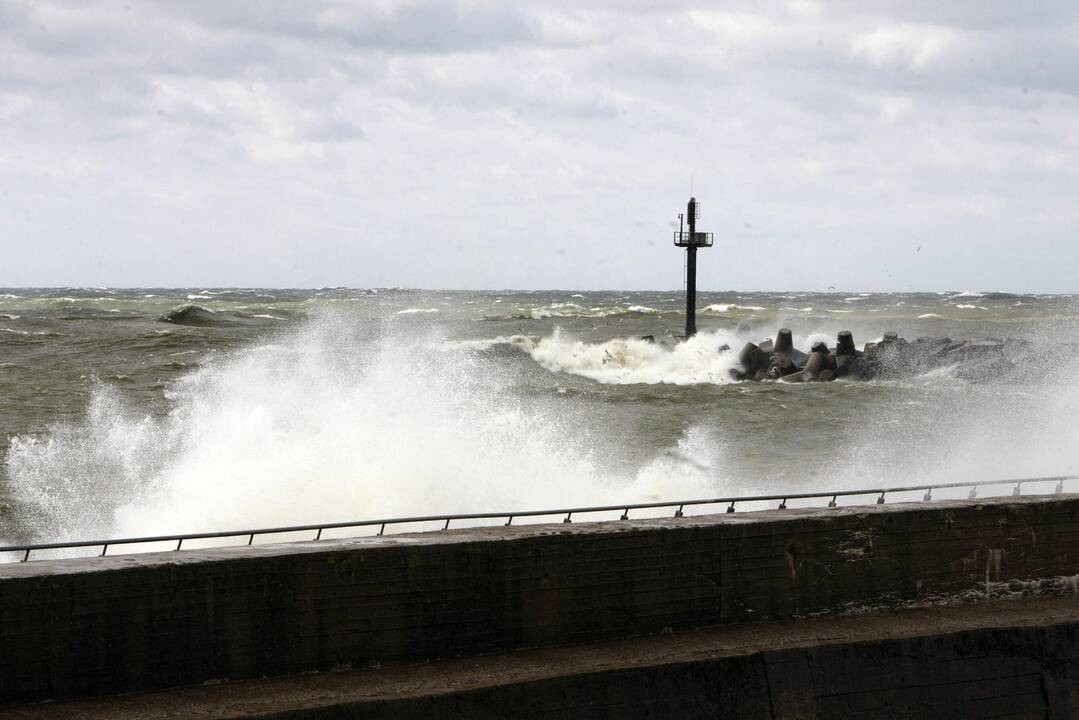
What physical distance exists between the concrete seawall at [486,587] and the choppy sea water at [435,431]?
6073mm

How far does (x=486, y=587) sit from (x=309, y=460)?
7947 mm

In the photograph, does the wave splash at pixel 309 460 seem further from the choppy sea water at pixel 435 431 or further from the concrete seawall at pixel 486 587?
the concrete seawall at pixel 486 587

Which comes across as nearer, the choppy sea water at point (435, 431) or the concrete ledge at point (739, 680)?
the concrete ledge at point (739, 680)

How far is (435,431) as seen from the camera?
16.5 meters

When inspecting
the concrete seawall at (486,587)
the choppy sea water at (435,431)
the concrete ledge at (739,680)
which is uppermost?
the concrete seawall at (486,587)

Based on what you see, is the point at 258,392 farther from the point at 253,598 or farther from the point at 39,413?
the point at 253,598

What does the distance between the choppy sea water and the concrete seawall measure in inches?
239

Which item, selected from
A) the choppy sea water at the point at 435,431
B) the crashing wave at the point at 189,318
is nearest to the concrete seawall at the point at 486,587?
the choppy sea water at the point at 435,431

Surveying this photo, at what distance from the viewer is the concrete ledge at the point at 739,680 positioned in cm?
559

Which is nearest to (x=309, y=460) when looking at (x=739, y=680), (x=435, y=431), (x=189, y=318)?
(x=435, y=431)

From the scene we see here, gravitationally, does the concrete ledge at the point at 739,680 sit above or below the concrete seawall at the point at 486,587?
below

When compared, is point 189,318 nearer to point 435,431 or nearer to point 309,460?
point 435,431

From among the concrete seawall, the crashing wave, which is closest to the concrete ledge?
the concrete seawall

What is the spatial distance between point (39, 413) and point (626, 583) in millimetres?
17262
